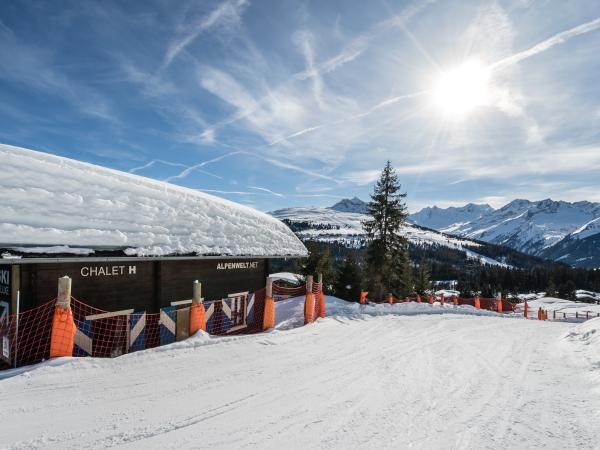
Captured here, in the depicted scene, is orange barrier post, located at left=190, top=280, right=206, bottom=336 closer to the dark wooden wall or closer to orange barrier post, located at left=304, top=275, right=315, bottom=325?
the dark wooden wall

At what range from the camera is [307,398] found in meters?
5.66

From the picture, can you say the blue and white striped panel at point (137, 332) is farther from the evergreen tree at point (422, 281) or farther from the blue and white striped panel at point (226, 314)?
the evergreen tree at point (422, 281)

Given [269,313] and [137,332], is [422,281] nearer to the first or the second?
[269,313]

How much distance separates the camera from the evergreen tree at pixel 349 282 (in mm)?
36406

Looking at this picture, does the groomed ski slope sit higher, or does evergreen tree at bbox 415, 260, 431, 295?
the groomed ski slope

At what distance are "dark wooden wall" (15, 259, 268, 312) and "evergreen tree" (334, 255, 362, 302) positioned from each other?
2324 centimetres

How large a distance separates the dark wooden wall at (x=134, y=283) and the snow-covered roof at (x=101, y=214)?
33.5 inches

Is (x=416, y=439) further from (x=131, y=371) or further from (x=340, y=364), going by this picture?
(x=131, y=371)

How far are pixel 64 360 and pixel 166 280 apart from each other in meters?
4.95

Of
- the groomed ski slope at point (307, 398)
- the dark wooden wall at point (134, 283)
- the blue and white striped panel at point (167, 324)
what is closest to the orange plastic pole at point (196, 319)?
the groomed ski slope at point (307, 398)

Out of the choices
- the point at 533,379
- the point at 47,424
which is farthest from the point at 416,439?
the point at 47,424

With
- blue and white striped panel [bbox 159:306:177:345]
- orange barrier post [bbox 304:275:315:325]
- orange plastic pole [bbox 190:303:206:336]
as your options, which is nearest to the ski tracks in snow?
orange plastic pole [bbox 190:303:206:336]

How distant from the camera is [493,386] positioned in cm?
624

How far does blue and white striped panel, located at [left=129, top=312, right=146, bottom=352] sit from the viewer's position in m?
10.3
